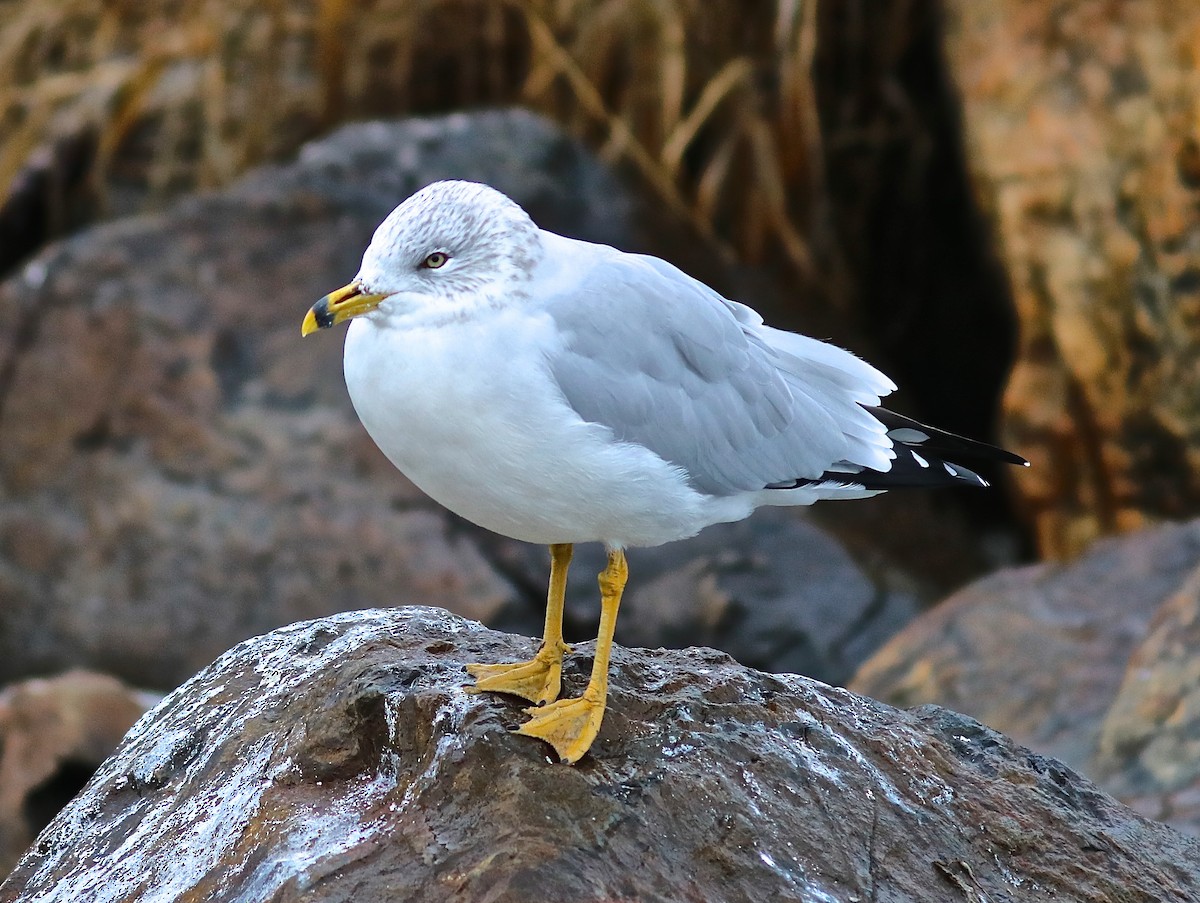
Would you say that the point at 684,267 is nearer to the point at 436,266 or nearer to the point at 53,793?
the point at 53,793

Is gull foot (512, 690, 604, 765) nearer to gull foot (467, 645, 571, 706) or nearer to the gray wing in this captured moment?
gull foot (467, 645, 571, 706)

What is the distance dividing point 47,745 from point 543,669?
2572 mm

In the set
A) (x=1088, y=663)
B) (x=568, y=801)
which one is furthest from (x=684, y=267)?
(x=568, y=801)

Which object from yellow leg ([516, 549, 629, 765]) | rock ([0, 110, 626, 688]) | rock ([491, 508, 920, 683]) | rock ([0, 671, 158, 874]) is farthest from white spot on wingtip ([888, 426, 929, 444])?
rock ([0, 671, 158, 874])

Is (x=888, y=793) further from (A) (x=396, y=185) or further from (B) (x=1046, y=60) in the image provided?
(A) (x=396, y=185)

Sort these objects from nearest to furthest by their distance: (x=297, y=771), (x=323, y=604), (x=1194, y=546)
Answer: (x=297, y=771)
(x=1194, y=546)
(x=323, y=604)

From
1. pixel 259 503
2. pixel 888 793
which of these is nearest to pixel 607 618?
pixel 888 793

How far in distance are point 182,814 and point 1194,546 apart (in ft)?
13.1

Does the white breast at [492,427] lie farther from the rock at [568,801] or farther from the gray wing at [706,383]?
the rock at [568,801]

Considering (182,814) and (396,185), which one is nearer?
(182,814)

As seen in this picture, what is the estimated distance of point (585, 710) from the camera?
134 inches

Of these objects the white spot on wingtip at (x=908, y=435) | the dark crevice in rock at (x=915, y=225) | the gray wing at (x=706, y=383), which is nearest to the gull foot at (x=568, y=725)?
the gray wing at (x=706, y=383)

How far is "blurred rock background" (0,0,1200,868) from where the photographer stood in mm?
6492

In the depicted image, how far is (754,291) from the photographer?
7.93 m
